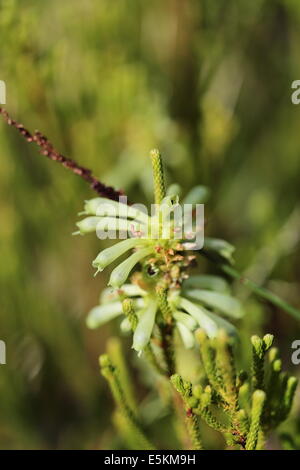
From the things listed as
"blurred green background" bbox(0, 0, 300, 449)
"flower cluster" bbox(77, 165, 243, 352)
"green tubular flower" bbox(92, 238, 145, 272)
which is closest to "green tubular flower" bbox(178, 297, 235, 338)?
"flower cluster" bbox(77, 165, 243, 352)

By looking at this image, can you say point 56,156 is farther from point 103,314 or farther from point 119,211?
point 103,314

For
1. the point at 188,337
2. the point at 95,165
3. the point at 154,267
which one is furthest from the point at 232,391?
the point at 95,165

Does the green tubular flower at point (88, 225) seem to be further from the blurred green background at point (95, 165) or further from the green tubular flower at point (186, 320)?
the blurred green background at point (95, 165)

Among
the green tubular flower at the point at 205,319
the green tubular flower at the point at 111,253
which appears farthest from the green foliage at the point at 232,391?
the green tubular flower at the point at 111,253

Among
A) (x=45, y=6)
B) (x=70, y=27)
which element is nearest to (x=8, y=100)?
(x=70, y=27)

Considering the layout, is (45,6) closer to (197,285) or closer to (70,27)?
(70,27)
